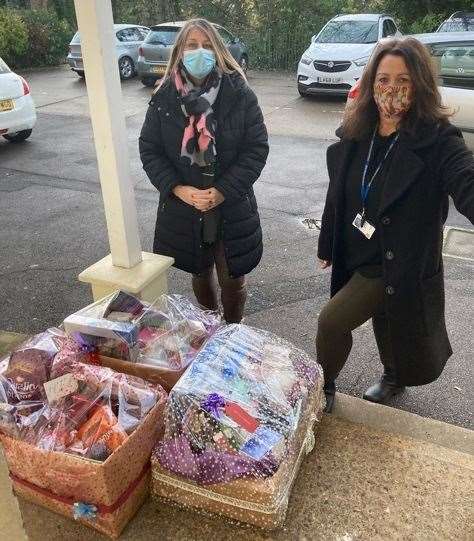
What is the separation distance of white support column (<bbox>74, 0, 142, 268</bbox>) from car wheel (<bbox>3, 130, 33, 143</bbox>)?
6597mm

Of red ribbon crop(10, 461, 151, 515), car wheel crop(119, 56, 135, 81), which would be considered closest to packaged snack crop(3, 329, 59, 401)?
red ribbon crop(10, 461, 151, 515)

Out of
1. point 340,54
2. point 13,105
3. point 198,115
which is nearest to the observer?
point 198,115

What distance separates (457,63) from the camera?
20.6 ft

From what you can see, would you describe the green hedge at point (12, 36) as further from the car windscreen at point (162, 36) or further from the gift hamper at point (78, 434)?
the gift hamper at point (78, 434)

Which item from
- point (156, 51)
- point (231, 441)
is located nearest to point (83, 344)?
point (231, 441)

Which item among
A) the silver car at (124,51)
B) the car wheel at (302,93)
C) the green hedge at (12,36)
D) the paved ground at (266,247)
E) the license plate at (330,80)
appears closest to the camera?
the paved ground at (266,247)

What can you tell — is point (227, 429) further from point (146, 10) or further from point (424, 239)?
point (146, 10)

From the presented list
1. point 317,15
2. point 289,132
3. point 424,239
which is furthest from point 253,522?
point 317,15

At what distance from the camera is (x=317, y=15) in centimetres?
1703

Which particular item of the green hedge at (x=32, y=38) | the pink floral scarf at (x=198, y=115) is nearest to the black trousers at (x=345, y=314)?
the pink floral scarf at (x=198, y=115)

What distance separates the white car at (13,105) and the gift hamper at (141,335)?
637 centimetres

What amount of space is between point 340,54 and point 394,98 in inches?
398

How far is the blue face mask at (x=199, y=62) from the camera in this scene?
Result: 262 cm

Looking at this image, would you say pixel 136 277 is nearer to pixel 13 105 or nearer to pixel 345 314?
pixel 345 314
